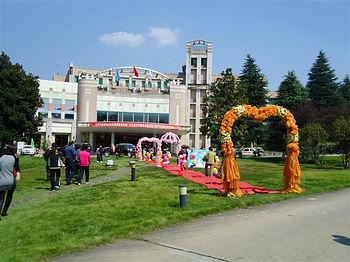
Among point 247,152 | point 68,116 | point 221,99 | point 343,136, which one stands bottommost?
point 247,152

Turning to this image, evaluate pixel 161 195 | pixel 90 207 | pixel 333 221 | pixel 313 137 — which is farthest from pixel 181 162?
pixel 313 137

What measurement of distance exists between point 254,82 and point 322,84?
425 inches

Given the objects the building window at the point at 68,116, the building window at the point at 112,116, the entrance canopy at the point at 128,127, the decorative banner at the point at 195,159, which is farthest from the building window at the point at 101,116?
the decorative banner at the point at 195,159

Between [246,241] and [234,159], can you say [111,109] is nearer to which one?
[234,159]

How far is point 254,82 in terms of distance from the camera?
6988 centimetres

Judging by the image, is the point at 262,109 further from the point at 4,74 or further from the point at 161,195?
the point at 4,74

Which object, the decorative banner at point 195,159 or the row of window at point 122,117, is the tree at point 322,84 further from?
the decorative banner at point 195,159

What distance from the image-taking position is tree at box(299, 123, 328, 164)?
41500mm

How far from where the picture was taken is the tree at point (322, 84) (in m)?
67.9

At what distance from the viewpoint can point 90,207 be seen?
43.9 feet

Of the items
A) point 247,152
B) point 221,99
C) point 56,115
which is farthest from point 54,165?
point 56,115

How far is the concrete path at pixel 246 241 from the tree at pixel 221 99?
145 feet

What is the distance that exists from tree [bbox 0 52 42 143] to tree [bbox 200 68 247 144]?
22.1 m

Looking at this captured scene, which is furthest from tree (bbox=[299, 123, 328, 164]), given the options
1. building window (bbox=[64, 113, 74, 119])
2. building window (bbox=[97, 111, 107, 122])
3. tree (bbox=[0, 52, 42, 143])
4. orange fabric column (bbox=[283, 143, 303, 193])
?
building window (bbox=[64, 113, 74, 119])
